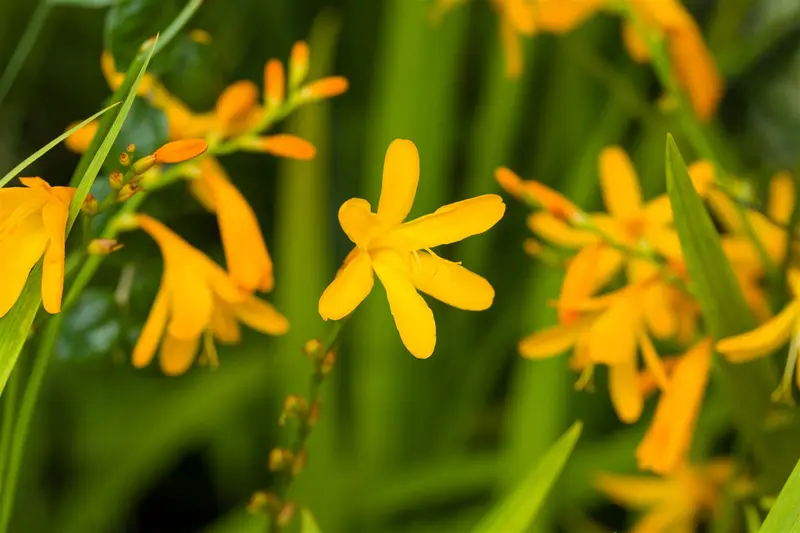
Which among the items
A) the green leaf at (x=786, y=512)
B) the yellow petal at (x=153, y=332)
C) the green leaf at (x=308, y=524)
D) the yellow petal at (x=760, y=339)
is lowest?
the green leaf at (x=786, y=512)

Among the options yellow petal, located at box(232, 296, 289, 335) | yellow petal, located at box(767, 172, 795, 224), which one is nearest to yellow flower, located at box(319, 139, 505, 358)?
yellow petal, located at box(232, 296, 289, 335)

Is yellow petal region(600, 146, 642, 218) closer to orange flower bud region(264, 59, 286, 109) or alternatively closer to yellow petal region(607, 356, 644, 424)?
yellow petal region(607, 356, 644, 424)

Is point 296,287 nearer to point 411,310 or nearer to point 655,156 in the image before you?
point 655,156

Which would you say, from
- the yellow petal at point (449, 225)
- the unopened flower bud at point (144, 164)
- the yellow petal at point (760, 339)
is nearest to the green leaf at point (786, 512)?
the yellow petal at point (760, 339)

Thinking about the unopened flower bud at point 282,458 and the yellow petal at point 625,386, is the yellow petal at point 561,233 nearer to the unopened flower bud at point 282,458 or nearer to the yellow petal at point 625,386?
the yellow petal at point 625,386

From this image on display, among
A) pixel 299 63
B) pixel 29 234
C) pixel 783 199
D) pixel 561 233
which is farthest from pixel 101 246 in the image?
pixel 783 199

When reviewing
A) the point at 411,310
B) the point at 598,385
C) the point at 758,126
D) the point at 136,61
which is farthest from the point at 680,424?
the point at 758,126
